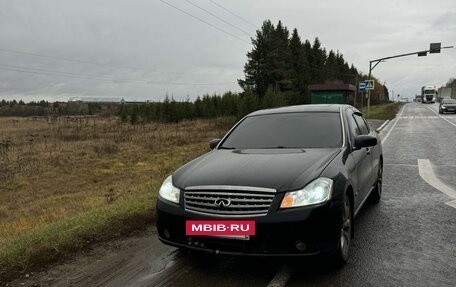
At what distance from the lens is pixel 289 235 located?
3773mm

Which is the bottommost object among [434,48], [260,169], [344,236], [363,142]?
[344,236]

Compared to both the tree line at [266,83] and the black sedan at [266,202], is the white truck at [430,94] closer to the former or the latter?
the tree line at [266,83]

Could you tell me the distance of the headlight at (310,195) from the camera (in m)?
3.83

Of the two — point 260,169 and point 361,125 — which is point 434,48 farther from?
point 260,169

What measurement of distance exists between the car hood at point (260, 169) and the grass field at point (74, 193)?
1.76 meters

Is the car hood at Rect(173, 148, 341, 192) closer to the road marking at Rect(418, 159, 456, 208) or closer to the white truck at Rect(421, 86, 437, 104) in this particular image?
the road marking at Rect(418, 159, 456, 208)

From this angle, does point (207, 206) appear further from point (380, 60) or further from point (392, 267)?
point (380, 60)

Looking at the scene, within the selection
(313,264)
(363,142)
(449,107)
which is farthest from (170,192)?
(449,107)

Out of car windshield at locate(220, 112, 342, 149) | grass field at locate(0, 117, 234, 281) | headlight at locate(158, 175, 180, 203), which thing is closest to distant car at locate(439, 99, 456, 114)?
grass field at locate(0, 117, 234, 281)

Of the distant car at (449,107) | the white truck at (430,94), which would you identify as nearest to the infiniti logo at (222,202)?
the distant car at (449,107)

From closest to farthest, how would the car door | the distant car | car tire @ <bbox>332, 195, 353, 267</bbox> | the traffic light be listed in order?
car tire @ <bbox>332, 195, 353, 267</bbox> → the car door → the traffic light → the distant car

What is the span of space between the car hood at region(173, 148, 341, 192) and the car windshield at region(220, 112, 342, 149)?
298 millimetres

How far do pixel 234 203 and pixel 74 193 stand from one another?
10.5 metres

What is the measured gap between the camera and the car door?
210 inches
